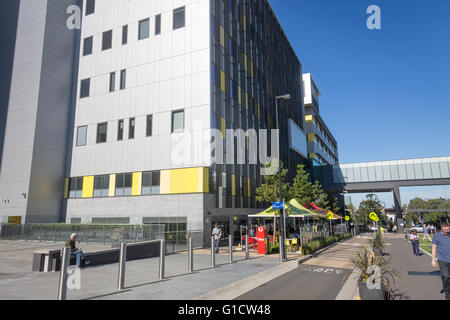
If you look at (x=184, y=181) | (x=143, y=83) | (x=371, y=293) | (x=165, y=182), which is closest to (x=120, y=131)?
(x=143, y=83)

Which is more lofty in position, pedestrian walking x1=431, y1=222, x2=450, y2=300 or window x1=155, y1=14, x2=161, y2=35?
window x1=155, y1=14, x2=161, y2=35

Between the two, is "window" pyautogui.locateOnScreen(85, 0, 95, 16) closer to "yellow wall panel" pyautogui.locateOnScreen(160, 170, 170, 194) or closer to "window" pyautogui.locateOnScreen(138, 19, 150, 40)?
"window" pyautogui.locateOnScreen(138, 19, 150, 40)

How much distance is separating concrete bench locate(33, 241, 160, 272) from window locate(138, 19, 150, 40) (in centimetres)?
2087

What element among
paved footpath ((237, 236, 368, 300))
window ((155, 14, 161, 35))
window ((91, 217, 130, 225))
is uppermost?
window ((155, 14, 161, 35))

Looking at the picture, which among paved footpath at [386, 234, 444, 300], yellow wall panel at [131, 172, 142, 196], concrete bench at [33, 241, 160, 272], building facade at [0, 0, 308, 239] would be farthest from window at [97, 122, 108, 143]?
paved footpath at [386, 234, 444, 300]

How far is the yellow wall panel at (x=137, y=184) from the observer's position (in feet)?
85.0

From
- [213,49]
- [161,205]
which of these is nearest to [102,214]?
[161,205]

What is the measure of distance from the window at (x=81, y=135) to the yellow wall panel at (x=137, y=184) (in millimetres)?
7963

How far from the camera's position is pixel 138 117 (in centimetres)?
2722

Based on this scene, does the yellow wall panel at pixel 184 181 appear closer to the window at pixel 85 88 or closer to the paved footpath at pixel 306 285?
the paved footpath at pixel 306 285

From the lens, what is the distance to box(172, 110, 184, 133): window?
82.7ft

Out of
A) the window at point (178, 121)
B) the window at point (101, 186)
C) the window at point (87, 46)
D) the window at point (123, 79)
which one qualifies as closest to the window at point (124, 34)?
the window at point (123, 79)

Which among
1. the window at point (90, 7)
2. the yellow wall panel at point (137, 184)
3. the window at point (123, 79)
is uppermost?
the window at point (90, 7)

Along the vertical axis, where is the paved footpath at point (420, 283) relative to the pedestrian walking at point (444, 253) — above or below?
below
